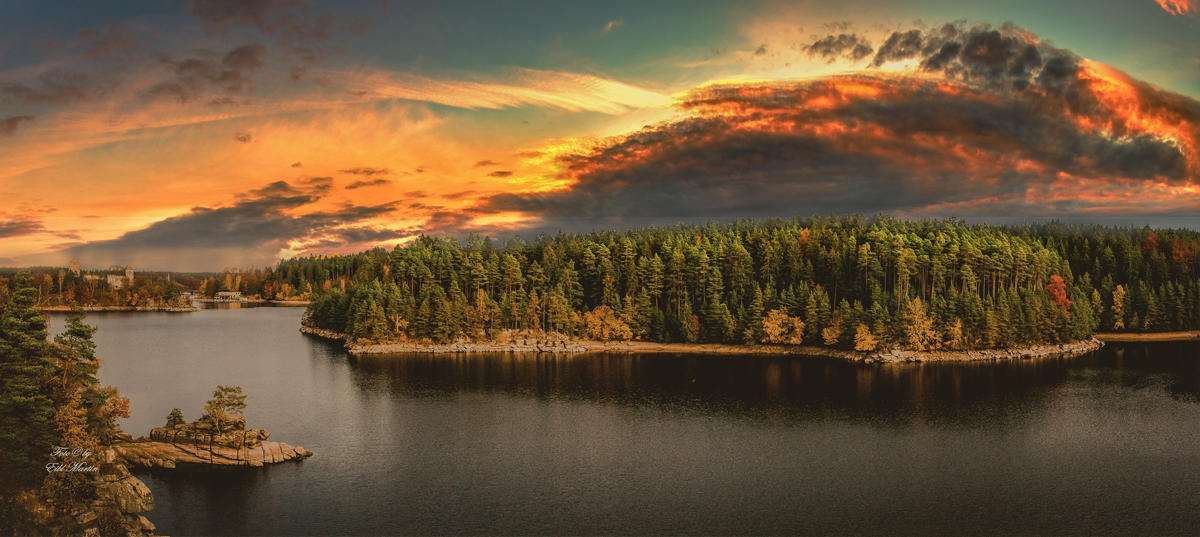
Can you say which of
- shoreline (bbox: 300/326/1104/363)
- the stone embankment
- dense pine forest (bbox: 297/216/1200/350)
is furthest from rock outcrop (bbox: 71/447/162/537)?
dense pine forest (bbox: 297/216/1200/350)

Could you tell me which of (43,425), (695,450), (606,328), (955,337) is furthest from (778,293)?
(43,425)

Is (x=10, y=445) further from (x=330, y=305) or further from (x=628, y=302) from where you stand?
(x=330, y=305)

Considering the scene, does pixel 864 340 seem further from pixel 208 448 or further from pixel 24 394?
pixel 24 394

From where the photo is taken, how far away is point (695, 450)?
1799 inches

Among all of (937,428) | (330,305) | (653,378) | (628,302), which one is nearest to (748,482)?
(937,428)

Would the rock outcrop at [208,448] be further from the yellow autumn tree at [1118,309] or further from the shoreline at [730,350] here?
the yellow autumn tree at [1118,309]

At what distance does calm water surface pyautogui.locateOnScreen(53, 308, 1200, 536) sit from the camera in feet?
112

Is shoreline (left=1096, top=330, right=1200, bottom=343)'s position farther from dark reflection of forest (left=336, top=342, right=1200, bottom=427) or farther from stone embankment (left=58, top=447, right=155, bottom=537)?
stone embankment (left=58, top=447, right=155, bottom=537)

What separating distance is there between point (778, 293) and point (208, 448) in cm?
8568

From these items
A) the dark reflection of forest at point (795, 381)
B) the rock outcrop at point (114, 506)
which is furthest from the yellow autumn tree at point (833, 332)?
the rock outcrop at point (114, 506)

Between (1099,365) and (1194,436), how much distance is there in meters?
37.7

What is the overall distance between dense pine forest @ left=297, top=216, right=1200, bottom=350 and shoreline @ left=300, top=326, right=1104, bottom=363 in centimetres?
162

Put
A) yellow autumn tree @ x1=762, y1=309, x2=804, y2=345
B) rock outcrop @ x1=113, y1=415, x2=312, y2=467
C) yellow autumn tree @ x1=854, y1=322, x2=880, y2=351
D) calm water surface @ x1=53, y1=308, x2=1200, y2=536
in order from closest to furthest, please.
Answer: calm water surface @ x1=53, y1=308, x2=1200, y2=536 < rock outcrop @ x1=113, y1=415, x2=312, y2=467 < yellow autumn tree @ x1=854, y1=322, x2=880, y2=351 < yellow autumn tree @ x1=762, y1=309, x2=804, y2=345

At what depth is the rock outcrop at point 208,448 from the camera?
4200 cm
